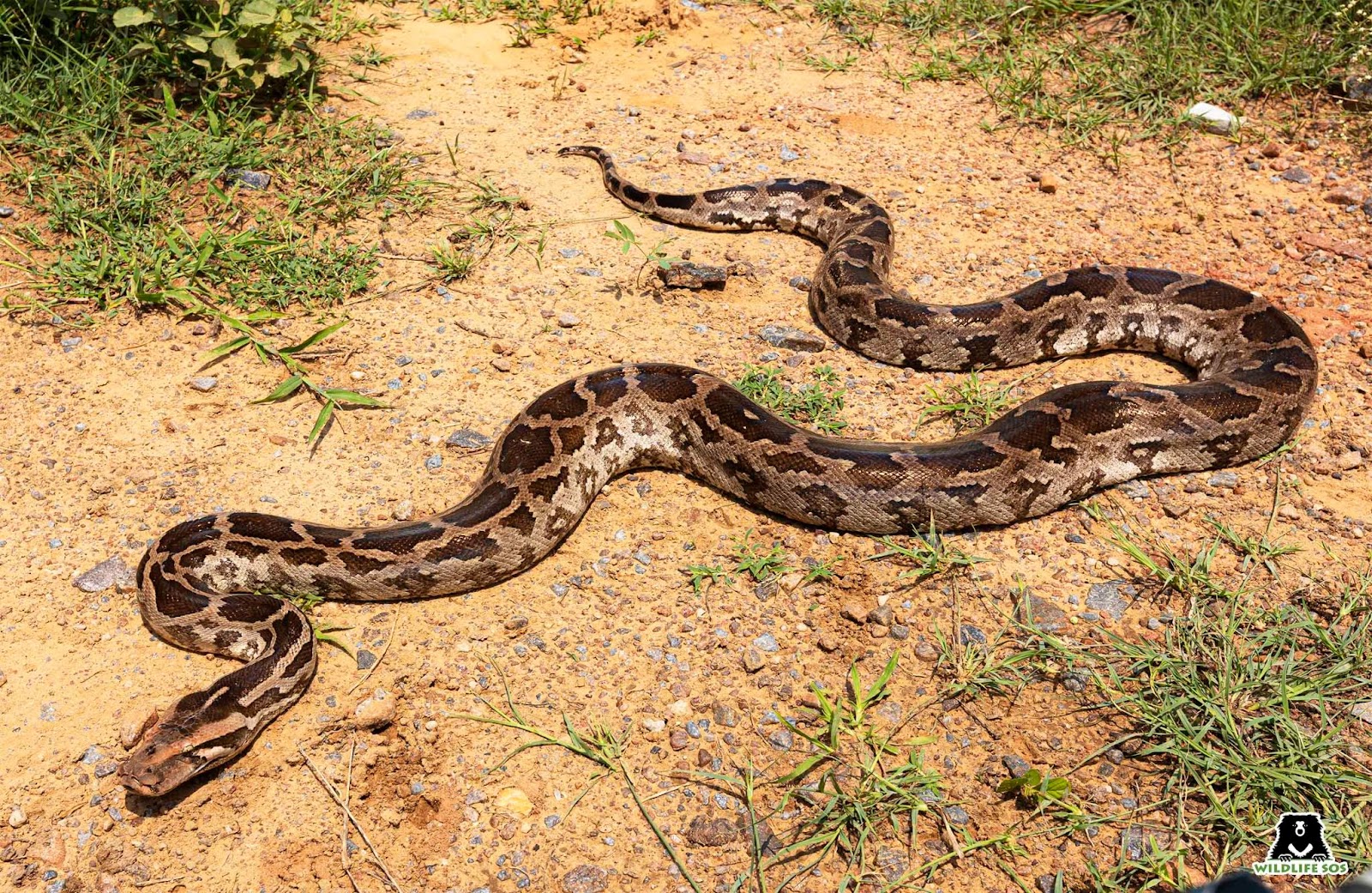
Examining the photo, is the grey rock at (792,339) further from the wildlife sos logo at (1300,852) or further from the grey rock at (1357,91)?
the grey rock at (1357,91)

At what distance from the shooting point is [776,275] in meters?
10.0

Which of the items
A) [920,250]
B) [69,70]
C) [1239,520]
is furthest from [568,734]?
[69,70]

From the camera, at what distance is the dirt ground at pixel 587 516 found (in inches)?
220

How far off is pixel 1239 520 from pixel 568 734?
5076 mm

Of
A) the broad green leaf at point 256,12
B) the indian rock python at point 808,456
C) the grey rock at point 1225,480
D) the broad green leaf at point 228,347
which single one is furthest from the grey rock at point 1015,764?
the broad green leaf at point 256,12

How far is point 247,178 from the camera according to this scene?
10.0 metres

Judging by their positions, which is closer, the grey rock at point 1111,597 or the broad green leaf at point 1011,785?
the broad green leaf at point 1011,785

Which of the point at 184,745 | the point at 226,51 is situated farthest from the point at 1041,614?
the point at 226,51

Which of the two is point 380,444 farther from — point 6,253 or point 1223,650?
point 1223,650

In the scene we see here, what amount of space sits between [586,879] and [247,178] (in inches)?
308

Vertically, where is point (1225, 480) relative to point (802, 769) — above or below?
above

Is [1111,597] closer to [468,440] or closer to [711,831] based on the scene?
[711,831]

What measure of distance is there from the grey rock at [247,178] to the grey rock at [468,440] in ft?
13.1

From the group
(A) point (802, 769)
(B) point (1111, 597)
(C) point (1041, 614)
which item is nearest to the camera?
(A) point (802, 769)
